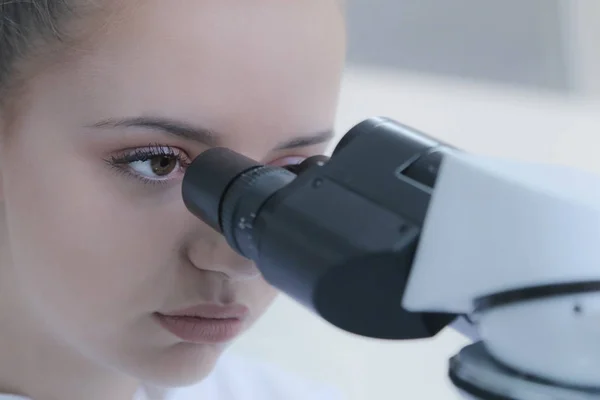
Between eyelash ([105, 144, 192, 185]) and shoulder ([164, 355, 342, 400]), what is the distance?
1.43ft

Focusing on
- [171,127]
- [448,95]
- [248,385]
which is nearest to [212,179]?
[171,127]

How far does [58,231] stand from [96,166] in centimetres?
6

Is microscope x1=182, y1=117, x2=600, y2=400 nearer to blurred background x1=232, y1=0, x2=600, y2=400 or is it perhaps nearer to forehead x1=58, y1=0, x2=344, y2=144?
forehead x1=58, y1=0, x2=344, y2=144

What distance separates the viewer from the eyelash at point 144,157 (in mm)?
591

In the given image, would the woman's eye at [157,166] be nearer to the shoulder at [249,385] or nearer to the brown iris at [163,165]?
the brown iris at [163,165]

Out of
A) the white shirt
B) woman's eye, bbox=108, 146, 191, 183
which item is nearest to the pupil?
woman's eye, bbox=108, 146, 191, 183

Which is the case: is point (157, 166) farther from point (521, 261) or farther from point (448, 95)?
point (448, 95)

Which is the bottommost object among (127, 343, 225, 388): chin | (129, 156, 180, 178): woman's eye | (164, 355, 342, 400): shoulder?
(164, 355, 342, 400): shoulder

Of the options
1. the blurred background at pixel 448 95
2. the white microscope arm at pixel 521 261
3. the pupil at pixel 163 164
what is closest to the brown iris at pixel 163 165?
the pupil at pixel 163 164

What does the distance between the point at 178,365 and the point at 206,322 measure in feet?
0.16

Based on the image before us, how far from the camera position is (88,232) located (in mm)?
591

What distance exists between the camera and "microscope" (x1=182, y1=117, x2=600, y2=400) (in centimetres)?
34

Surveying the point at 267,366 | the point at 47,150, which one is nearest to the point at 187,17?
the point at 47,150

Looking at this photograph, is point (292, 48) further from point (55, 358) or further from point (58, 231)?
point (55, 358)
